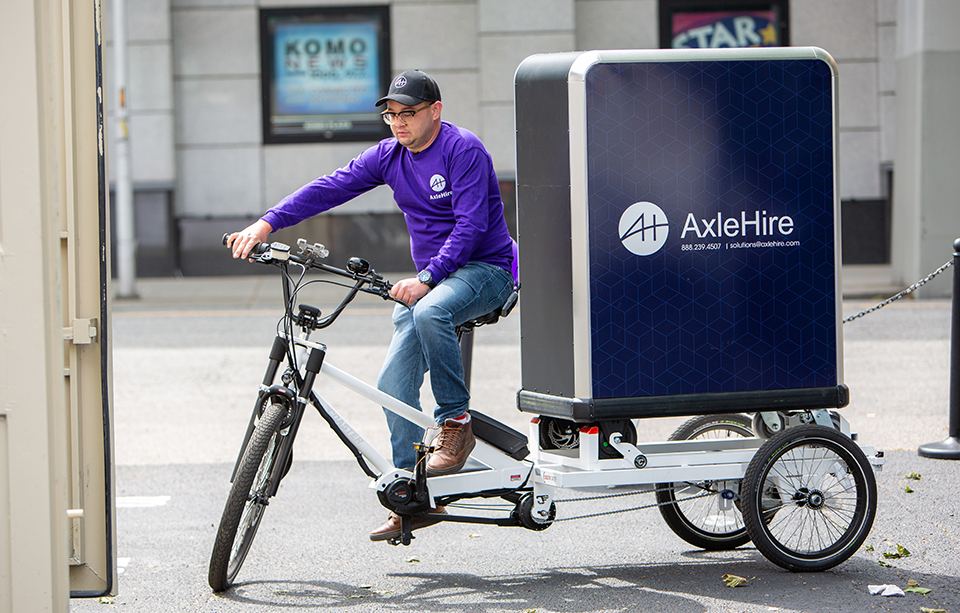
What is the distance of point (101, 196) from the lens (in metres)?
3.47

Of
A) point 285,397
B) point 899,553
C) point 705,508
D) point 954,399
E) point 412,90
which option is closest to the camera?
point 285,397

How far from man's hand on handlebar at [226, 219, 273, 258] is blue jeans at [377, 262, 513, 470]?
667 mm

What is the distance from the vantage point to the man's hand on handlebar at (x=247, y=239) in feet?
13.8

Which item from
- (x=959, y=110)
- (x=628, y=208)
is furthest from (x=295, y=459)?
(x=959, y=110)

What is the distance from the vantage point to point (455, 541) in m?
5.03

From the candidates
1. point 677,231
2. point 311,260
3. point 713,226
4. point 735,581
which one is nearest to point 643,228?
point 677,231

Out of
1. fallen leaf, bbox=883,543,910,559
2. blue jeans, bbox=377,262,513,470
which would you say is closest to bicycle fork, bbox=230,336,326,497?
blue jeans, bbox=377,262,513,470

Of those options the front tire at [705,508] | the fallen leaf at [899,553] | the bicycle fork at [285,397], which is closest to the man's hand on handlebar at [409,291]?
the bicycle fork at [285,397]

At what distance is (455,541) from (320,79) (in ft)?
47.3

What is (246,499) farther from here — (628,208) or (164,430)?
(164,430)

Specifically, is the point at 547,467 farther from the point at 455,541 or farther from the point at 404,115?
the point at 404,115

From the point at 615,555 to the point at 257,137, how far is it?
1471 centimetres

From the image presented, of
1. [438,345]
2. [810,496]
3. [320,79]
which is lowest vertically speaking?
[810,496]

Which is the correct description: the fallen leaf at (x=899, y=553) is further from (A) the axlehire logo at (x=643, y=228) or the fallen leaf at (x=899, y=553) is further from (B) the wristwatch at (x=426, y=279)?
(B) the wristwatch at (x=426, y=279)
